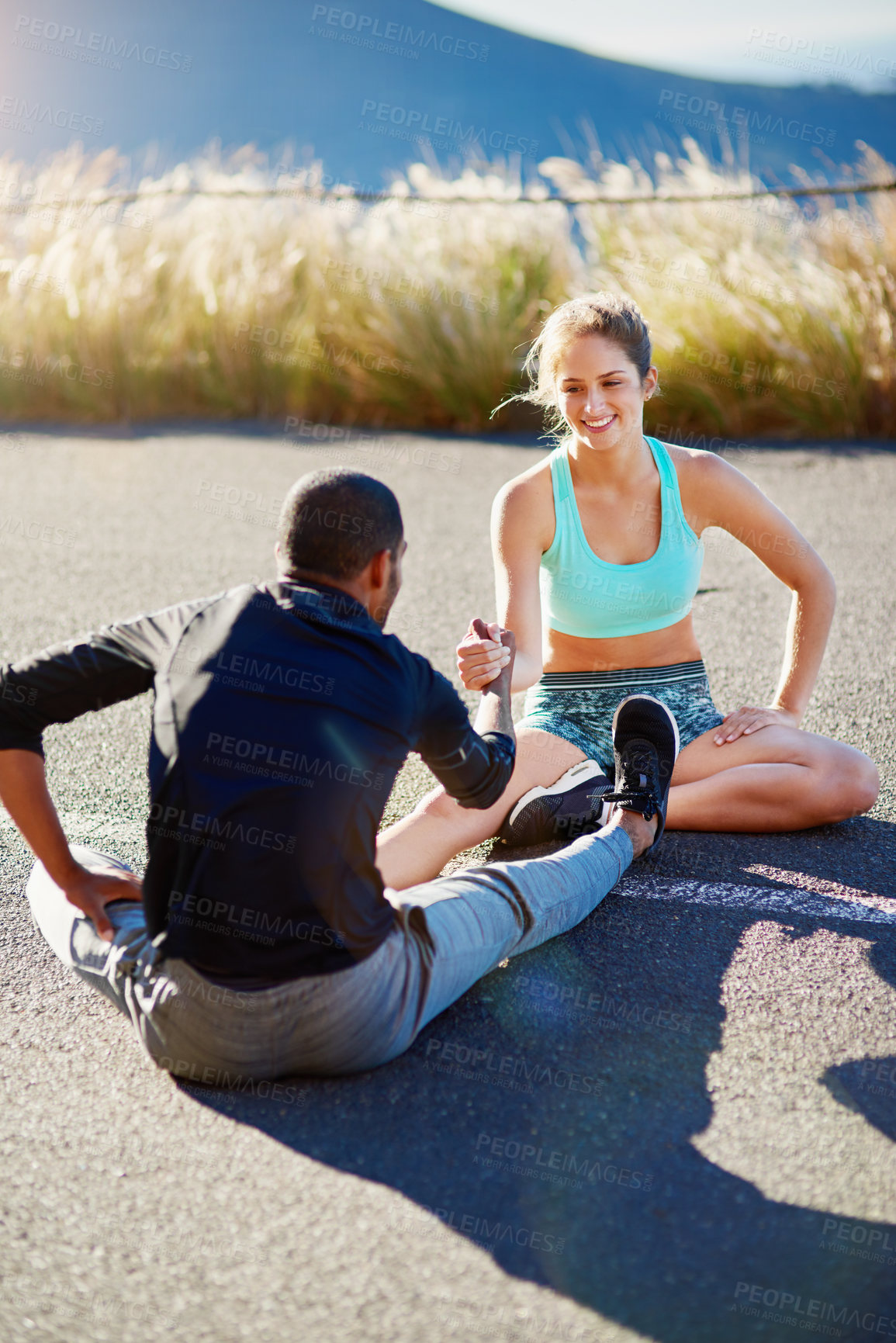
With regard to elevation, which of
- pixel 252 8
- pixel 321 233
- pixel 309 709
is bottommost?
pixel 309 709

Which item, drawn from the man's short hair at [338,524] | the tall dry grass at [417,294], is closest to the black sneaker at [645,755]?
the man's short hair at [338,524]

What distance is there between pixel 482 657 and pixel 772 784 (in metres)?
1.10

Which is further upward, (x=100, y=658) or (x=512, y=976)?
(x=100, y=658)

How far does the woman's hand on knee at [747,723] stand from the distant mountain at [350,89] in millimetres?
48788

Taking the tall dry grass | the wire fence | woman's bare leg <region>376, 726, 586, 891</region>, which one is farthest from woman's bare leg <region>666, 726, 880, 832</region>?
the wire fence

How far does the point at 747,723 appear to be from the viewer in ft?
11.4

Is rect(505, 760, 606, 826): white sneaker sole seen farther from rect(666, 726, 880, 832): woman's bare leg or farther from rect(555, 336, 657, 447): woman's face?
rect(555, 336, 657, 447): woman's face

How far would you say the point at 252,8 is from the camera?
220 ft

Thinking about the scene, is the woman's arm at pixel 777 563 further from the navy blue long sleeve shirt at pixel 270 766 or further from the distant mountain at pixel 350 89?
the distant mountain at pixel 350 89

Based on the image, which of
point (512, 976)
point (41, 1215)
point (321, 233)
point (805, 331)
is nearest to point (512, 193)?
point (321, 233)

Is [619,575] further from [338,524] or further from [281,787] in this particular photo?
[281,787]

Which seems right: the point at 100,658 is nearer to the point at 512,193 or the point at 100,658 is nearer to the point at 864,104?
the point at 512,193

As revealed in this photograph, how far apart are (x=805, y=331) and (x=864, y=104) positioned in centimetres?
5270

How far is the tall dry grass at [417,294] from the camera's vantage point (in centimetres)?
930
